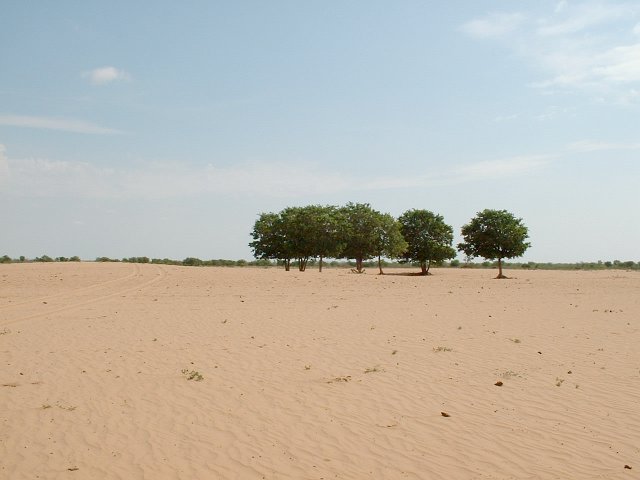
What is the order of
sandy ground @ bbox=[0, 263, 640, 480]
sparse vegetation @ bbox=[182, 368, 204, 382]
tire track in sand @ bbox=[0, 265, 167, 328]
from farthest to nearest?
tire track in sand @ bbox=[0, 265, 167, 328] < sparse vegetation @ bbox=[182, 368, 204, 382] < sandy ground @ bbox=[0, 263, 640, 480]

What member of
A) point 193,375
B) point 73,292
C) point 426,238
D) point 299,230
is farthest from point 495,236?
point 193,375

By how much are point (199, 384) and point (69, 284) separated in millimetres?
28106

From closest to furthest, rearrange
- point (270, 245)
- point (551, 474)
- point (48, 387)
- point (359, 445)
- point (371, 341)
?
point (551, 474), point (359, 445), point (48, 387), point (371, 341), point (270, 245)

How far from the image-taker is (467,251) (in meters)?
59.2

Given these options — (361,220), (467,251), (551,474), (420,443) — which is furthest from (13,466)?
(467,251)

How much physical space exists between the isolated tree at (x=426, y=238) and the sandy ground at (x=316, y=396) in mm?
41863

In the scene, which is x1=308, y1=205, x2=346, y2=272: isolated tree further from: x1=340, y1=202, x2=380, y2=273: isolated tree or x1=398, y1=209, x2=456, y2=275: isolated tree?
x1=398, y1=209, x2=456, y2=275: isolated tree

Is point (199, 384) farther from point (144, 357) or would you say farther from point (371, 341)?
point (371, 341)

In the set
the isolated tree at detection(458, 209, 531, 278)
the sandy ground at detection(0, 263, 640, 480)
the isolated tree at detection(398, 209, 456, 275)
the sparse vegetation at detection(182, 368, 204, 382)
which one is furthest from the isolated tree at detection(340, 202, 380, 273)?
the sparse vegetation at detection(182, 368, 204, 382)

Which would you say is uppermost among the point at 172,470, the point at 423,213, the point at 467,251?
the point at 423,213

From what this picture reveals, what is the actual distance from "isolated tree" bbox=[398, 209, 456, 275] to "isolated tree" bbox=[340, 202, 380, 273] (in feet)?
15.8

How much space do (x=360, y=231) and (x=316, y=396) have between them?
49210 mm

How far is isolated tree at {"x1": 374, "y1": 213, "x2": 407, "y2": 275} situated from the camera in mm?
57312

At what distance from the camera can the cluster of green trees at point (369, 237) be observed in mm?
56812
